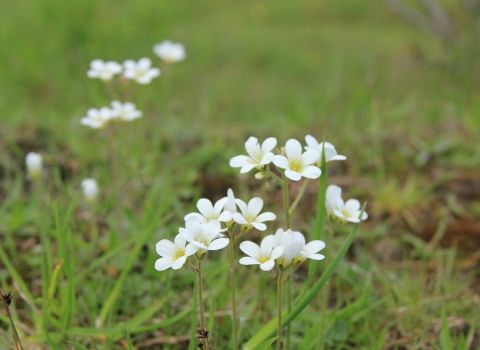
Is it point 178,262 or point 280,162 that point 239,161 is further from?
point 178,262

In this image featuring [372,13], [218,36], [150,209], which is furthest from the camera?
[372,13]

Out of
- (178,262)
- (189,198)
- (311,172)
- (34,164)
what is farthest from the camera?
(189,198)

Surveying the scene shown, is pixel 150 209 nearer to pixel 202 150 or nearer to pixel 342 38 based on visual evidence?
pixel 202 150

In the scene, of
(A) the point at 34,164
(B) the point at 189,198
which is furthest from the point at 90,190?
(B) the point at 189,198

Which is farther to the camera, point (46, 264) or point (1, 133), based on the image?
point (1, 133)

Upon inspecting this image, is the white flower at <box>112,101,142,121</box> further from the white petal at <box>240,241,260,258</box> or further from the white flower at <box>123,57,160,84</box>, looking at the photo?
the white petal at <box>240,241,260,258</box>

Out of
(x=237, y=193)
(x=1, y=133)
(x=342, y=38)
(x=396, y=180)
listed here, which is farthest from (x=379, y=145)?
(x=342, y=38)
